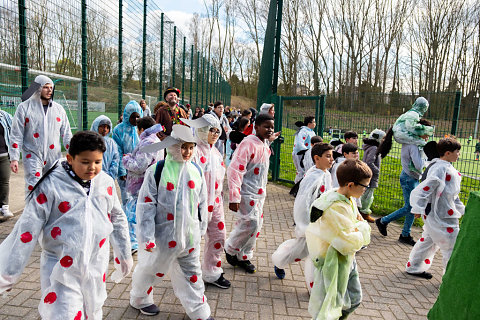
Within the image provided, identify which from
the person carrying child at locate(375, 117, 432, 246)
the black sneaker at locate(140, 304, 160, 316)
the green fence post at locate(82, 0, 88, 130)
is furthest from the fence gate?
the black sneaker at locate(140, 304, 160, 316)

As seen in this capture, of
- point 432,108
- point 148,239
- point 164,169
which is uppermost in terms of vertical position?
point 432,108

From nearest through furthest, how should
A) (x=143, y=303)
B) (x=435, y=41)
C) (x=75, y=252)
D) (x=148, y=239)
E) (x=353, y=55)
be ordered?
(x=75, y=252) < (x=148, y=239) < (x=143, y=303) < (x=435, y=41) < (x=353, y=55)

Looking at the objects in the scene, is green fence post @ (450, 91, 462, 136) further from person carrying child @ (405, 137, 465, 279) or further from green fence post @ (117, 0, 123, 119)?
green fence post @ (117, 0, 123, 119)

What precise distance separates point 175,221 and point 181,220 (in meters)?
0.05

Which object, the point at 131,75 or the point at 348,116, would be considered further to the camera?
the point at 131,75

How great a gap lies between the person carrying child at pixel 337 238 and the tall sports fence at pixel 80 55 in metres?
5.23

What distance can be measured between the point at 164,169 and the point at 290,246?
67.6 inches

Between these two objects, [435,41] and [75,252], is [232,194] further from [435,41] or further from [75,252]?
[435,41]

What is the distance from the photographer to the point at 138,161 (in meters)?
4.24

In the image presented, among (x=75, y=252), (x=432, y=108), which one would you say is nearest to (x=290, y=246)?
(x=75, y=252)

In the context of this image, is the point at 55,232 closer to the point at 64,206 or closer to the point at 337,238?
the point at 64,206

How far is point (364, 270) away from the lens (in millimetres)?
4664

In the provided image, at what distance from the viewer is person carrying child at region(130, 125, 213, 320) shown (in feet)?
9.63

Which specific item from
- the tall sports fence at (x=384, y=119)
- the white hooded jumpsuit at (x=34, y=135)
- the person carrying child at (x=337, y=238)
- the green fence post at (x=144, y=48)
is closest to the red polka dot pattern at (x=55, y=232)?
the person carrying child at (x=337, y=238)
